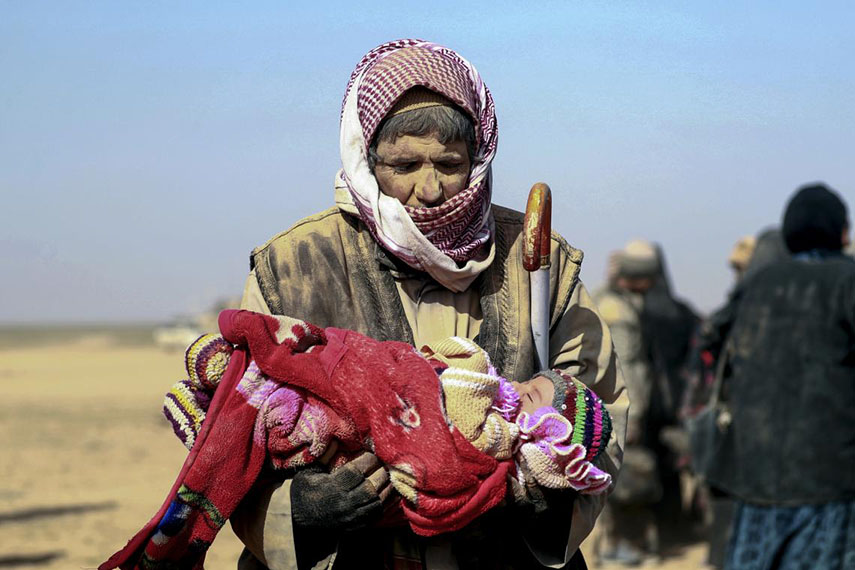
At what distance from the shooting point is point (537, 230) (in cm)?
284

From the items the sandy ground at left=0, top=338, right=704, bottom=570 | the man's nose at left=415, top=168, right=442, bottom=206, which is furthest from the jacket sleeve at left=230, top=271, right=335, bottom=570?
the sandy ground at left=0, top=338, right=704, bottom=570

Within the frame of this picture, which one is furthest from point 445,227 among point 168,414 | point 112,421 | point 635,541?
point 112,421

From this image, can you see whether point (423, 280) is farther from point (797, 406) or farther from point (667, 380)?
point (667, 380)

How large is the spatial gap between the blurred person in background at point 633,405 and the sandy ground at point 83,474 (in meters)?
0.34

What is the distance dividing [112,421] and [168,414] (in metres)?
23.2

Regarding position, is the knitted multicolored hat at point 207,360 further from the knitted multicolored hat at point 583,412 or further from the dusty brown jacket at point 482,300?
the knitted multicolored hat at point 583,412

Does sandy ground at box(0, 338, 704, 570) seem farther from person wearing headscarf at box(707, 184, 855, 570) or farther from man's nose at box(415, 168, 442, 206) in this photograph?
man's nose at box(415, 168, 442, 206)

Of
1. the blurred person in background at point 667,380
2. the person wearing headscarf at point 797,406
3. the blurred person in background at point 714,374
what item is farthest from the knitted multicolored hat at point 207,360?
the blurred person in background at point 667,380

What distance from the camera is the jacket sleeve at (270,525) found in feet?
8.67

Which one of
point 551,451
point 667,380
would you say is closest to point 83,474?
point 667,380

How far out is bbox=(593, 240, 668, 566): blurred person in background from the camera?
9.67 metres

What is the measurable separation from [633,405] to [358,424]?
7.62m

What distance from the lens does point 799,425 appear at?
5.66 metres

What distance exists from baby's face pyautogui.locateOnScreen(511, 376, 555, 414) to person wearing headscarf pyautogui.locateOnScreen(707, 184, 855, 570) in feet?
10.9
